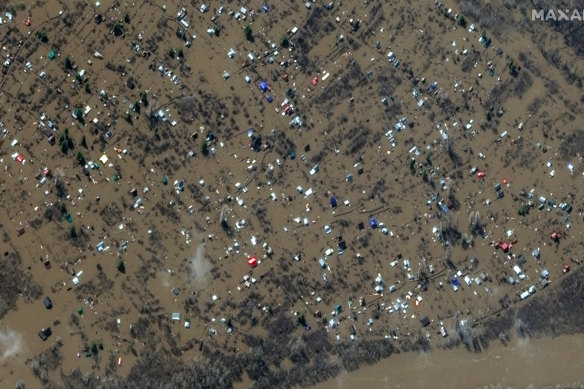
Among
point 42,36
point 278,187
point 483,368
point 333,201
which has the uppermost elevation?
point 42,36

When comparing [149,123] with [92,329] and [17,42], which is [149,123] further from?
[92,329]

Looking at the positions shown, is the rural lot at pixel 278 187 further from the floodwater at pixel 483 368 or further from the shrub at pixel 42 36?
the floodwater at pixel 483 368

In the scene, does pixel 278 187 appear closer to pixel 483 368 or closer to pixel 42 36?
pixel 483 368

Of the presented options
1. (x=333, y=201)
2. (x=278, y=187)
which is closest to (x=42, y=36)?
(x=278, y=187)

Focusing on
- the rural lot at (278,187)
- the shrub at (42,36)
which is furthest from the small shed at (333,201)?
the shrub at (42,36)

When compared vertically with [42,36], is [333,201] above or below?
below

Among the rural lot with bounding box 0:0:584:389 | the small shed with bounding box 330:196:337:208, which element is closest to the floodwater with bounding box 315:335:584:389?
the rural lot with bounding box 0:0:584:389
